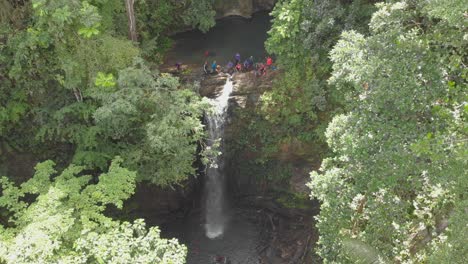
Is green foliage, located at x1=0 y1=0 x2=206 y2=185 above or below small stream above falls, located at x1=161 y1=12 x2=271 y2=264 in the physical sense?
above

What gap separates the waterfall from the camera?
2131 cm

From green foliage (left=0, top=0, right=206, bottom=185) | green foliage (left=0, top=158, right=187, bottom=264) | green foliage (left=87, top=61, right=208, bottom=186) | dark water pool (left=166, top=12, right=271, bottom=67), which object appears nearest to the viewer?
green foliage (left=0, top=158, right=187, bottom=264)

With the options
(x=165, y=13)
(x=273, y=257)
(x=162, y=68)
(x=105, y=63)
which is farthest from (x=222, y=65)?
(x=273, y=257)

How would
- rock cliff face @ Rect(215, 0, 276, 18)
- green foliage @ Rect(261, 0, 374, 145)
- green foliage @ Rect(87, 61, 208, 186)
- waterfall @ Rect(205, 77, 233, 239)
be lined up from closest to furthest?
green foliage @ Rect(87, 61, 208, 186) < green foliage @ Rect(261, 0, 374, 145) < waterfall @ Rect(205, 77, 233, 239) < rock cliff face @ Rect(215, 0, 276, 18)

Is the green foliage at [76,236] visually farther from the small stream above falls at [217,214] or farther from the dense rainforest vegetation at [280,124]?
the small stream above falls at [217,214]

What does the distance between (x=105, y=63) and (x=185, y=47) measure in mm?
11170

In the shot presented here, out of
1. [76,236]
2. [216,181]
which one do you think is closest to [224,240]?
[216,181]

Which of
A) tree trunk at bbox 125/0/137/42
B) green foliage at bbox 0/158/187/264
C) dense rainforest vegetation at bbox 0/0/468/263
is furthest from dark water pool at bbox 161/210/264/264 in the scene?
tree trunk at bbox 125/0/137/42

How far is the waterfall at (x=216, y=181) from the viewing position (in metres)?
21.3

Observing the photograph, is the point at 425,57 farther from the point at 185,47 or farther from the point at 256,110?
the point at 185,47

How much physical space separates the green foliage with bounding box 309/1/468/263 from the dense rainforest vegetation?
38mm

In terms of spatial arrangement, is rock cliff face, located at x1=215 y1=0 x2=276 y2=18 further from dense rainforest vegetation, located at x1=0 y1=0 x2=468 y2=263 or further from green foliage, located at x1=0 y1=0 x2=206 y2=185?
green foliage, located at x1=0 y1=0 x2=206 y2=185

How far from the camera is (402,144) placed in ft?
32.1

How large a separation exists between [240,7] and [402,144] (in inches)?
959
